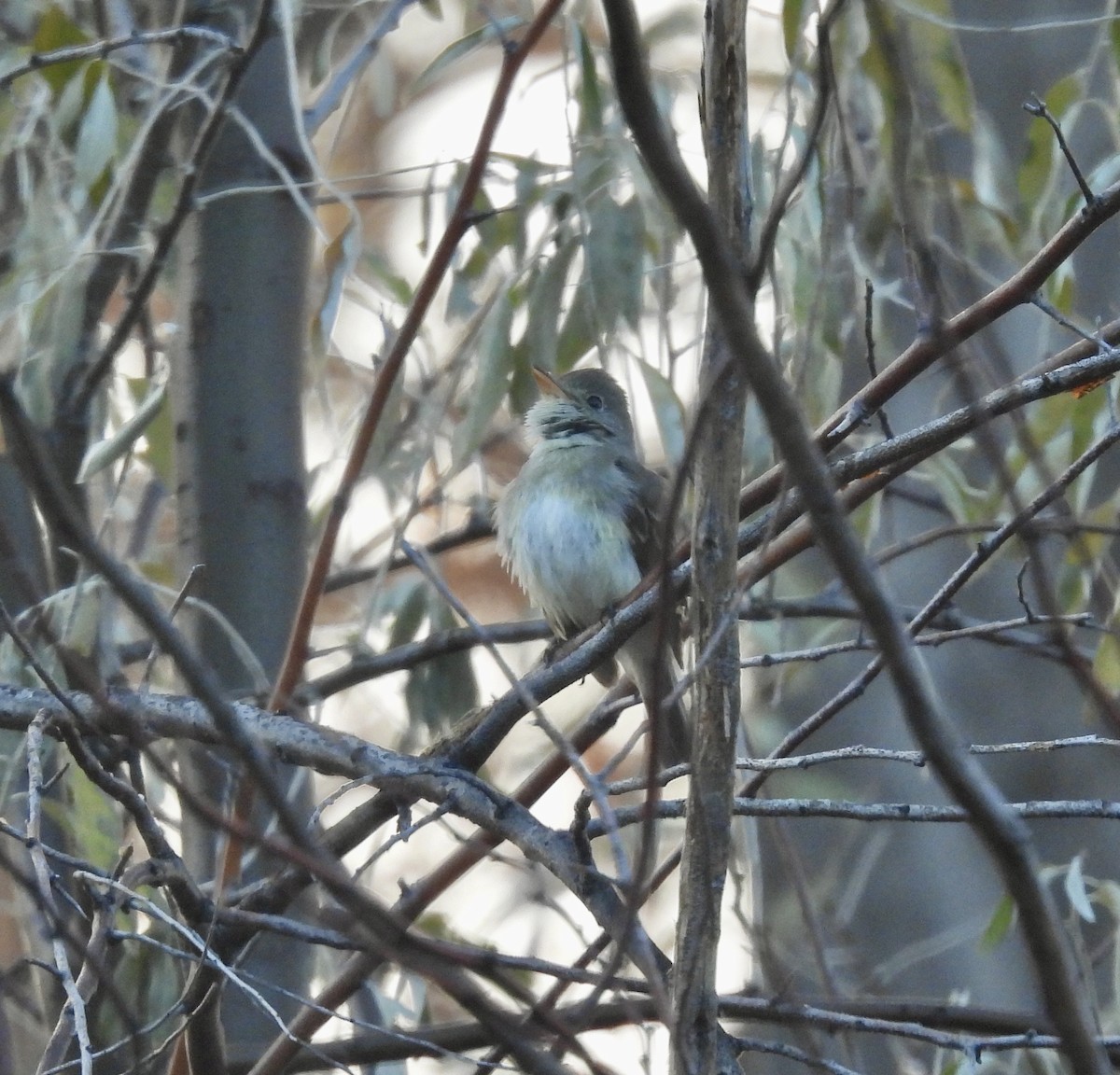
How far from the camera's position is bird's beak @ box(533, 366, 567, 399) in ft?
9.97

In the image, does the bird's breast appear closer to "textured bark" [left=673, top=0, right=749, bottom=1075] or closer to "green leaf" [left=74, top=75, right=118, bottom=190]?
"green leaf" [left=74, top=75, right=118, bottom=190]

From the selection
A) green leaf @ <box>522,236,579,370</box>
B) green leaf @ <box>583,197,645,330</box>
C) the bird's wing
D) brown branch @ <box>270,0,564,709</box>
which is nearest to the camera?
brown branch @ <box>270,0,564,709</box>

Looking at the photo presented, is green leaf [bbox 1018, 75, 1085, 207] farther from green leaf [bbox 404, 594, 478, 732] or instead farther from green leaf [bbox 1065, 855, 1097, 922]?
green leaf [bbox 404, 594, 478, 732]

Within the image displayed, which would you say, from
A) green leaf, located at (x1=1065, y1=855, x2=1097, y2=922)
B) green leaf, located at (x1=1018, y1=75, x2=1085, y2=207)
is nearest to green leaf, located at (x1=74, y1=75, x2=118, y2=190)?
green leaf, located at (x1=1018, y1=75, x2=1085, y2=207)

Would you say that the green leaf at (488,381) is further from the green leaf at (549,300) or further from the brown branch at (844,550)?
the brown branch at (844,550)

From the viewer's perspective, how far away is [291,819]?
88 centimetres

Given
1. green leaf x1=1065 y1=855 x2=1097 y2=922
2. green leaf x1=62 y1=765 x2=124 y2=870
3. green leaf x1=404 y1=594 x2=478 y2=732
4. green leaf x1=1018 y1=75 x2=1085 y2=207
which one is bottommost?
green leaf x1=1065 y1=855 x2=1097 y2=922

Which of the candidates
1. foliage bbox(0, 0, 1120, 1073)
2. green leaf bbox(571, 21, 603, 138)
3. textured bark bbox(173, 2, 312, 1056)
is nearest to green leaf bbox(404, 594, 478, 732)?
foliage bbox(0, 0, 1120, 1073)

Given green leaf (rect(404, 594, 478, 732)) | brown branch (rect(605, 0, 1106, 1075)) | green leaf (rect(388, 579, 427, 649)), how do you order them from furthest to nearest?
green leaf (rect(388, 579, 427, 649)), green leaf (rect(404, 594, 478, 732)), brown branch (rect(605, 0, 1106, 1075))

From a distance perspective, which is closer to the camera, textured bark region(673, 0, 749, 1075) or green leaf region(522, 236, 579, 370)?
textured bark region(673, 0, 749, 1075)

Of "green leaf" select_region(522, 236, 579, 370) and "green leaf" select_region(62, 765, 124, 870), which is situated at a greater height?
"green leaf" select_region(522, 236, 579, 370)

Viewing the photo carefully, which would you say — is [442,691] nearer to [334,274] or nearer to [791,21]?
[334,274]

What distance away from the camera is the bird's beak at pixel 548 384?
3.04 meters

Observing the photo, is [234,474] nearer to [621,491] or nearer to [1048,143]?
[621,491]
